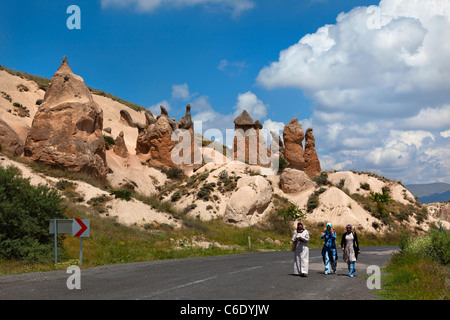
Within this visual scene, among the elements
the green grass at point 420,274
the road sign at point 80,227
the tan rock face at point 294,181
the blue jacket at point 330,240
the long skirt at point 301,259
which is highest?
the tan rock face at point 294,181

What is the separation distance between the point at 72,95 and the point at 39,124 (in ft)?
16.7

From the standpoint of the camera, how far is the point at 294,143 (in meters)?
54.3

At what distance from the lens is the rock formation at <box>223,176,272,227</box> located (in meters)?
47.0

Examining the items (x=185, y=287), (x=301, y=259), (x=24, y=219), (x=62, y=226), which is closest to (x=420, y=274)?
(x=301, y=259)

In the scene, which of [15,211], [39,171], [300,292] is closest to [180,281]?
[300,292]

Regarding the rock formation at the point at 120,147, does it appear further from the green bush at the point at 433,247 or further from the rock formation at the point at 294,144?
the green bush at the point at 433,247

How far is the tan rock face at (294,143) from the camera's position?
176 ft

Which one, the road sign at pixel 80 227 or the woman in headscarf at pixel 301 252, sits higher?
the road sign at pixel 80 227

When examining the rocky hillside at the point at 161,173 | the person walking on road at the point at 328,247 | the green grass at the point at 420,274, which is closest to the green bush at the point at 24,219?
the person walking on road at the point at 328,247

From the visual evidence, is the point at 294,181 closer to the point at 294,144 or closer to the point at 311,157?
the point at 294,144

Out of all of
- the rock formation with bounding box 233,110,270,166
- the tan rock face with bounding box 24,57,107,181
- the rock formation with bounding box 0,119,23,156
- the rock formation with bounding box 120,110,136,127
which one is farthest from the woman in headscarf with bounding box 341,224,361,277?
the rock formation with bounding box 120,110,136,127

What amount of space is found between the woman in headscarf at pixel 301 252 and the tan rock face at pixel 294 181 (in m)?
40.3

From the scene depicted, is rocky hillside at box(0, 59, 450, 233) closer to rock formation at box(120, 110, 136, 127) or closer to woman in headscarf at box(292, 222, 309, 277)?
rock formation at box(120, 110, 136, 127)

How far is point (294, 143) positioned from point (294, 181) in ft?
16.6
